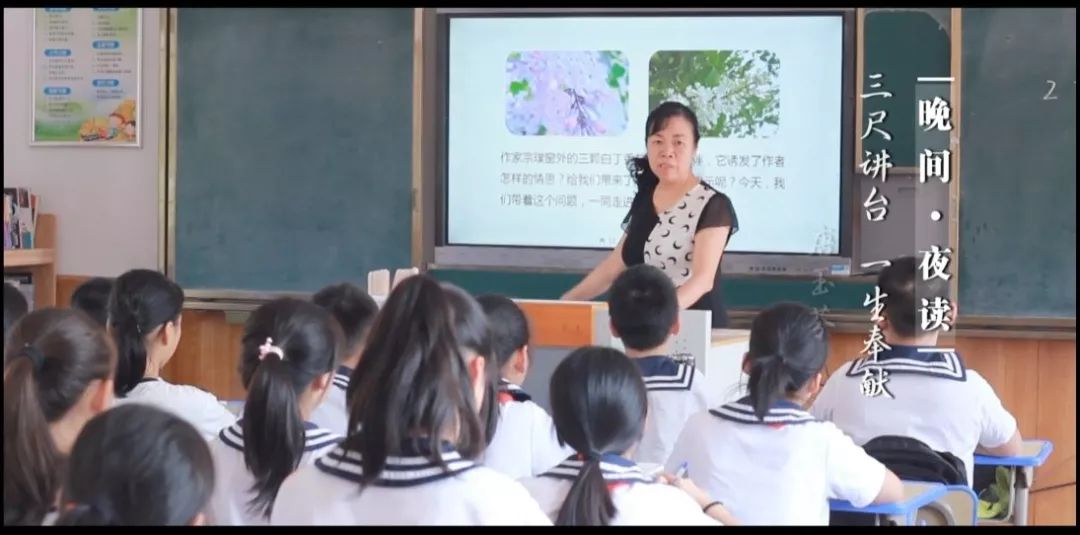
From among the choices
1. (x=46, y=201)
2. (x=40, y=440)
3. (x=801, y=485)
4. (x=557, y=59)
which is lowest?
(x=801, y=485)

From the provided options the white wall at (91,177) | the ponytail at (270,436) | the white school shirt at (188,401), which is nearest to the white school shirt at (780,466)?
the ponytail at (270,436)

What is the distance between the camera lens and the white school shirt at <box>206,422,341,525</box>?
216cm

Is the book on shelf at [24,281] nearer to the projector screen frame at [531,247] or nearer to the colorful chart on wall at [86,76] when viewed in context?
the colorful chart on wall at [86,76]

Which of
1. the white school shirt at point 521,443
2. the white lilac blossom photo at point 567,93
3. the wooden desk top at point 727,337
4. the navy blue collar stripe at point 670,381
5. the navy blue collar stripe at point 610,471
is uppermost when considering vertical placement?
the white lilac blossom photo at point 567,93

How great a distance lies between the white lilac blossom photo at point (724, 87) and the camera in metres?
4.82

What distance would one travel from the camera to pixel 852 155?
15.5ft

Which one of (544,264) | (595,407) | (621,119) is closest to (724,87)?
(621,119)

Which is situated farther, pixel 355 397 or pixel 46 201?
pixel 46 201

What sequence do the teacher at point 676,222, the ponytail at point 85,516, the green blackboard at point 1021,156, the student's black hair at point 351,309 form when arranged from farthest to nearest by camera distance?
the green blackboard at point 1021,156 < the teacher at point 676,222 < the student's black hair at point 351,309 < the ponytail at point 85,516

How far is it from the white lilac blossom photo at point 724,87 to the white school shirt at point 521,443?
2.54 m

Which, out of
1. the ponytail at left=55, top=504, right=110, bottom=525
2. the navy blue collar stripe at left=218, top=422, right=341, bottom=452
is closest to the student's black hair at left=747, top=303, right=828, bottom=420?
the navy blue collar stripe at left=218, top=422, right=341, bottom=452

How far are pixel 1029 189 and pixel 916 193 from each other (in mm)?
372

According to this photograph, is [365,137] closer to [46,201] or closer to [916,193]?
[46,201]
